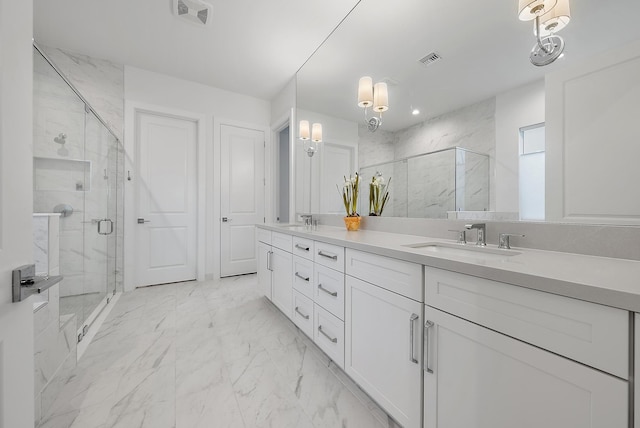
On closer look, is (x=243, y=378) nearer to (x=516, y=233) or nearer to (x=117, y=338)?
(x=117, y=338)

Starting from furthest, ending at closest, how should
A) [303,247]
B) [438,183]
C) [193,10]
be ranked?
[193,10] < [303,247] < [438,183]

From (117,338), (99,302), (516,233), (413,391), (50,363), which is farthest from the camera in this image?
(99,302)

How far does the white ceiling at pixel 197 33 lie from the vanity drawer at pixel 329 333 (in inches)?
96.4

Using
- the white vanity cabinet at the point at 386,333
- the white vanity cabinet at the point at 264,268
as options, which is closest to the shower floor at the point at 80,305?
the white vanity cabinet at the point at 264,268

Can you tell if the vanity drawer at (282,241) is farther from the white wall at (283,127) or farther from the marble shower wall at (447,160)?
the white wall at (283,127)

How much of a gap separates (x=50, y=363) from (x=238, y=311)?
129 cm

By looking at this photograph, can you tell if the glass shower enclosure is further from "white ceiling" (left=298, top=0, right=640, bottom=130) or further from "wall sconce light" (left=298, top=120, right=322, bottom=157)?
"white ceiling" (left=298, top=0, right=640, bottom=130)

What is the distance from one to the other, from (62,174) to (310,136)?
2.19m

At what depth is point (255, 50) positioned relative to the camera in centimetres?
272

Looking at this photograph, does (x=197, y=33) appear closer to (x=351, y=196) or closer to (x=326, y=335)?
(x=351, y=196)

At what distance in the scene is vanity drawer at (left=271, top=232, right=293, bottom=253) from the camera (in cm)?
202

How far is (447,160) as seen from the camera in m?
1.51

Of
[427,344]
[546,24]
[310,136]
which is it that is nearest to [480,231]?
[427,344]

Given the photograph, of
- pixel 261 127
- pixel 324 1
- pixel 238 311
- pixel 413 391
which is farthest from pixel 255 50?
pixel 413 391
